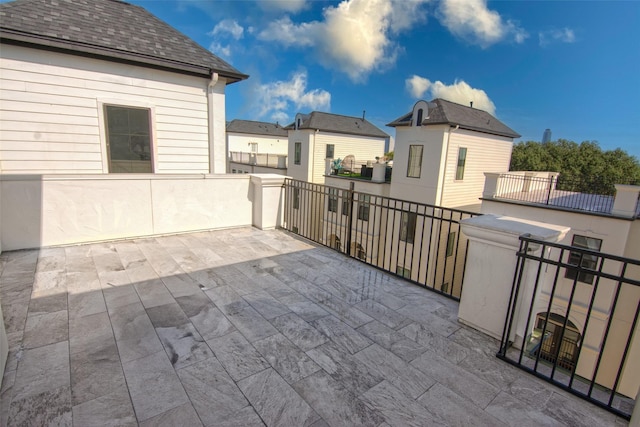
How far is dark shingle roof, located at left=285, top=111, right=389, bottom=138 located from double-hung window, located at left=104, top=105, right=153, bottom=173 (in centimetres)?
1532

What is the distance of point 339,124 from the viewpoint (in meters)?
22.9

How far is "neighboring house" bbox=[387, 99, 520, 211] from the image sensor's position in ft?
45.3

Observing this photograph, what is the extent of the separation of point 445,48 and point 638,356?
86.3 feet

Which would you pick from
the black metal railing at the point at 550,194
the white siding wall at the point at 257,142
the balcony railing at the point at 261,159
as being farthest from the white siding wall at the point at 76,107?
the white siding wall at the point at 257,142

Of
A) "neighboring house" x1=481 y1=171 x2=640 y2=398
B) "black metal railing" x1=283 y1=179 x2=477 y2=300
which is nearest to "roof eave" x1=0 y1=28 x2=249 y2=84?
"black metal railing" x1=283 y1=179 x2=477 y2=300

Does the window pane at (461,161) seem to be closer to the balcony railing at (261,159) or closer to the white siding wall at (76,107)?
the white siding wall at (76,107)

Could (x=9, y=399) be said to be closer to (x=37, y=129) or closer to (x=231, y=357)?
(x=231, y=357)

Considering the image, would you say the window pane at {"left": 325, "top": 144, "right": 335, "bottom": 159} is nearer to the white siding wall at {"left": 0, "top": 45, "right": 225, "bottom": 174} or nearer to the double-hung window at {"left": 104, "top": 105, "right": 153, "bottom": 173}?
the white siding wall at {"left": 0, "top": 45, "right": 225, "bottom": 174}

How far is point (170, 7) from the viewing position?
8.88 meters

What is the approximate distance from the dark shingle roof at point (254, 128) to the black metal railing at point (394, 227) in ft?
62.1

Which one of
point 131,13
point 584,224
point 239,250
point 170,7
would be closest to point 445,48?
point 584,224

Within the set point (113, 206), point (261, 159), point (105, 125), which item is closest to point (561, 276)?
point (113, 206)

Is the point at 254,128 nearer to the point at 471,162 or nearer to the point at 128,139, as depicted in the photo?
the point at 471,162

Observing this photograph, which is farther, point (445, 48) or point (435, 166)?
point (445, 48)
